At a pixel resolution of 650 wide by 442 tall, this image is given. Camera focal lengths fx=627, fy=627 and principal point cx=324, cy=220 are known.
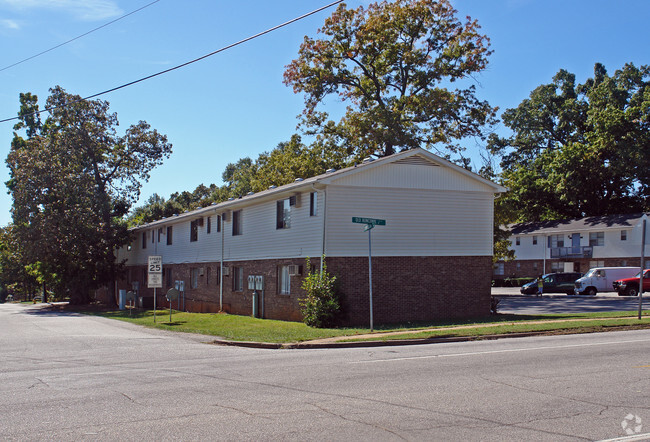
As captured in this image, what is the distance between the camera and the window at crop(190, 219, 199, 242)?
36.3 m

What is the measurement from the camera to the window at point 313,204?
23625 millimetres

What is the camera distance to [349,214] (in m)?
23.1

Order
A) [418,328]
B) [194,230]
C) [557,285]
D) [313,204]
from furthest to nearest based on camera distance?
[557,285] → [194,230] → [313,204] → [418,328]

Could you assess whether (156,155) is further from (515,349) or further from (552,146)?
(552,146)

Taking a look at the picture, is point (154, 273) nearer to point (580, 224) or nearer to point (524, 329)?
point (524, 329)

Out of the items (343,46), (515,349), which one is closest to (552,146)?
(343,46)

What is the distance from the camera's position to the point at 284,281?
25.9 metres

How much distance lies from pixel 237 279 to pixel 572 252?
4003 cm

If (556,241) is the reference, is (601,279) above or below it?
below

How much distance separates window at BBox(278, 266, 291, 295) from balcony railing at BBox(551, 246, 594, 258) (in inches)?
1618

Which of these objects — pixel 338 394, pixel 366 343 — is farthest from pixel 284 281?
pixel 338 394

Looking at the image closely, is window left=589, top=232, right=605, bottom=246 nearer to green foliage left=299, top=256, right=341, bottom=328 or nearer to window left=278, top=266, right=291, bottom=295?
window left=278, top=266, right=291, bottom=295

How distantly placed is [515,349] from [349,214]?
10.3 metres

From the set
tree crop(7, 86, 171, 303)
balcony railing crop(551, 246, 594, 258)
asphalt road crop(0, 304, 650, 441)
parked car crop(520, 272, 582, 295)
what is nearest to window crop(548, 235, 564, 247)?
balcony railing crop(551, 246, 594, 258)
